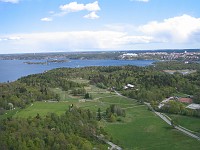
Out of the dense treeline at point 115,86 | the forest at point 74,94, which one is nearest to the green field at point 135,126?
the forest at point 74,94

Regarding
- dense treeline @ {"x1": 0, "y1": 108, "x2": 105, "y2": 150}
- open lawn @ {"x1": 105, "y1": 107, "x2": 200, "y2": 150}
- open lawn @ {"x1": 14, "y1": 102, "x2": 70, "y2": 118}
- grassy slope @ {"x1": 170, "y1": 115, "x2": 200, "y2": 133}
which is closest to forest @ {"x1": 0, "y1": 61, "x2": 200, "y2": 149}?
dense treeline @ {"x1": 0, "y1": 108, "x2": 105, "y2": 150}

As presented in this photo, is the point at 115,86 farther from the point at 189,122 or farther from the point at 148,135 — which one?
the point at 148,135

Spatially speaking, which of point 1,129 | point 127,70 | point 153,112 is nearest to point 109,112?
point 153,112

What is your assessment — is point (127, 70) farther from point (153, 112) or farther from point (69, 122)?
point (69, 122)

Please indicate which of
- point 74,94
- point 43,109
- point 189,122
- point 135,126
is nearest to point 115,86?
point 74,94

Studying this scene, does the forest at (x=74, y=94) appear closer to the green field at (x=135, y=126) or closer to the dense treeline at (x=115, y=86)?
the dense treeline at (x=115, y=86)

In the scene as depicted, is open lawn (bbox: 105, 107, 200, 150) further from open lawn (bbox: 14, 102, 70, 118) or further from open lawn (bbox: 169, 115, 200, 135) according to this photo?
open lawn (bbox: 14, 102, 70, 118)
